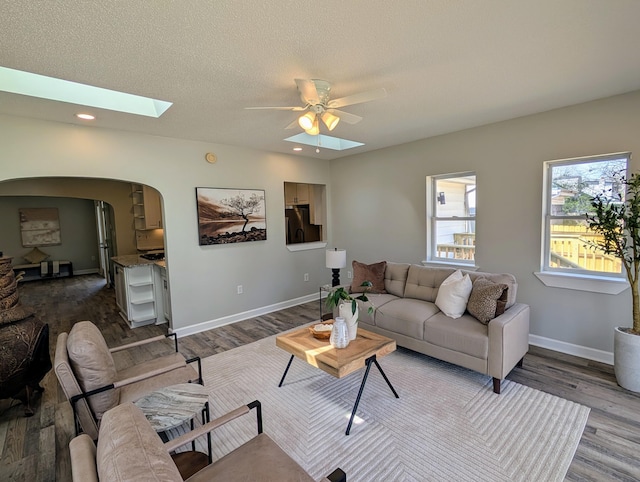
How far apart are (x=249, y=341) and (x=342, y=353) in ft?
6.22

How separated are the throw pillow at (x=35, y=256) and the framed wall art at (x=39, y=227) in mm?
183

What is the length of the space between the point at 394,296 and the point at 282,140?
8.59ft

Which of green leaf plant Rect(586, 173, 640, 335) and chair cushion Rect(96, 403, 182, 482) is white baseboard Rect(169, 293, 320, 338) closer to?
chair cushion Rect(96, 403, 182, 482)

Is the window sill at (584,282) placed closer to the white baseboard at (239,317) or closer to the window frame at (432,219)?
the window frame at (432,219)

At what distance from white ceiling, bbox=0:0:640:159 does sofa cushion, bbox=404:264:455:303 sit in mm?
1834

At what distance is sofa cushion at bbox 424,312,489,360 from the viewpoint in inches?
108

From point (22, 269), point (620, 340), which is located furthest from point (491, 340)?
point (22, 269)

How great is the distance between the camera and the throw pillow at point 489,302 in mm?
2840

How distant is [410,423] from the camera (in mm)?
2320

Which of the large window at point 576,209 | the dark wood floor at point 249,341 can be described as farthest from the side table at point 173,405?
the large window at point 576,209

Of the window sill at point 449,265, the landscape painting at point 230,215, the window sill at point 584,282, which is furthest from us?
the landscape painting at point 230,215

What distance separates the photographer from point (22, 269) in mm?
8258

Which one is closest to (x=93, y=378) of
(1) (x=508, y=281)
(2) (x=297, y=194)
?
(1) (x=508, y=281)

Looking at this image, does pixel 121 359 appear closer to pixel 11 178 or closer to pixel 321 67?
pixel 11 178
